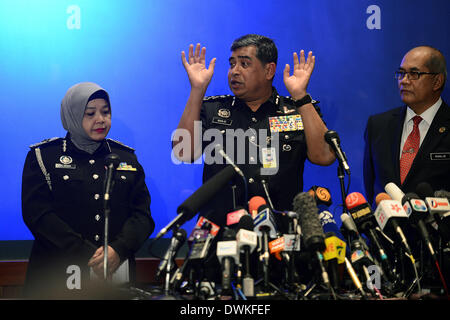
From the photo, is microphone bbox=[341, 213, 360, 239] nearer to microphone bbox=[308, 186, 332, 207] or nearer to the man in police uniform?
microphone bbox=[308, 186, 332, 207]

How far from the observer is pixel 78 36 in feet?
12.9

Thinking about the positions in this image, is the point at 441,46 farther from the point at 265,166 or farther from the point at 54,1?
the point at 54,1

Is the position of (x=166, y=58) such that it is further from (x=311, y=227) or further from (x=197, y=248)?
(x=311, y=227)

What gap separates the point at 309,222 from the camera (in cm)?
206

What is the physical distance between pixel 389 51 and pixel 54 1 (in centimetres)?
284

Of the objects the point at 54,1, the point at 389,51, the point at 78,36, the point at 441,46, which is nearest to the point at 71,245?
the point at 78,36

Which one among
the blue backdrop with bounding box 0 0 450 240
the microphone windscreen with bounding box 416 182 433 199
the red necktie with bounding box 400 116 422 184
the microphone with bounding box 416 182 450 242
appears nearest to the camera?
the microphone with bounding box 416 182 450 242

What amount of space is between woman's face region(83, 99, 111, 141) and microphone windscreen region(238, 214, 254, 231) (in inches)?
55.1

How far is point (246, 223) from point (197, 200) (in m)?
0.23

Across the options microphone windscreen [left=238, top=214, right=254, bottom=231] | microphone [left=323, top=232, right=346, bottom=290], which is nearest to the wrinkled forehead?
microphone [left=323, top=232, right=346, bottom=290]

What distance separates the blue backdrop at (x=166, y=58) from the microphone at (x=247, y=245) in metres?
2.00

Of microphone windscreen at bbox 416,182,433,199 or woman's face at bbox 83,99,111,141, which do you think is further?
woman's face at bbox 83,99,111,141

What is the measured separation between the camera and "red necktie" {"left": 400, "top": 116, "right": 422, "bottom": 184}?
314 cm

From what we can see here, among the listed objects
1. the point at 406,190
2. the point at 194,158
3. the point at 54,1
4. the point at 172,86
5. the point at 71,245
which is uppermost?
the point at 54,1
